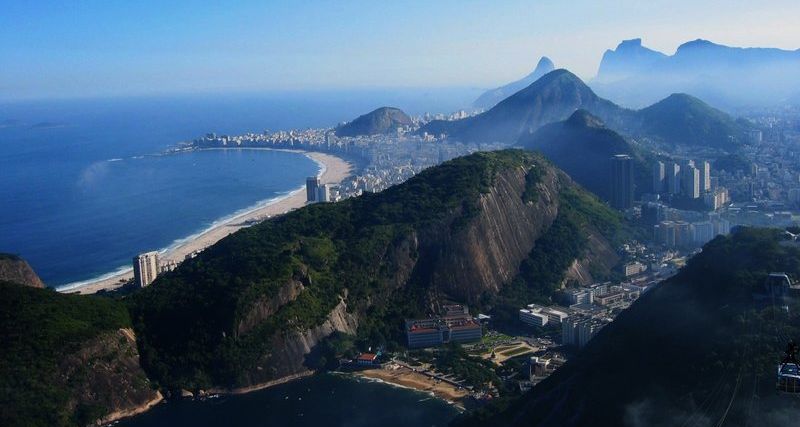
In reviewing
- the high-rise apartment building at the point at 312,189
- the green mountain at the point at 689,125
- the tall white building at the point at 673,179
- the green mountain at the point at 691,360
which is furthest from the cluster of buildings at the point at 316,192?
the green mountain at the point at 689,125

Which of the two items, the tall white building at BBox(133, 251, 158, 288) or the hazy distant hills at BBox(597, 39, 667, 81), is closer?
the tall white building at BBox(133, 251, 158, 288)

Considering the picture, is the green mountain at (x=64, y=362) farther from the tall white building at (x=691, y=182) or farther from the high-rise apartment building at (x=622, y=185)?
the tall white building at (x=691, y=182)

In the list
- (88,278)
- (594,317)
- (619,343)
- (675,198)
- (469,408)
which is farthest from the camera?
(675,198)

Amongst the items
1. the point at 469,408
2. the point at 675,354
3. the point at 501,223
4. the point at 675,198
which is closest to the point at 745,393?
the point at 675,354

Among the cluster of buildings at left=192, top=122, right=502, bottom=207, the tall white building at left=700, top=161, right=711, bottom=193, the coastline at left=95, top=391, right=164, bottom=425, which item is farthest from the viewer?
the cluster of buildings at left=192, top=122, right=502, bottom=207

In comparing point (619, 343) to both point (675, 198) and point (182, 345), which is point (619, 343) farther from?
point (675, 198)

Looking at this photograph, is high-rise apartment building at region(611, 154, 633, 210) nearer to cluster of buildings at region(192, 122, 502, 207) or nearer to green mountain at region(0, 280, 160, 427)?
cluster of buildings at region(192, 122, 502, 207)

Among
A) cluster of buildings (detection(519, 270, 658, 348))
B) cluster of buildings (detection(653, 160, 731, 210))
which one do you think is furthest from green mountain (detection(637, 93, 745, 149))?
cluster of buildings (detection(519, 270, 658, 348))
